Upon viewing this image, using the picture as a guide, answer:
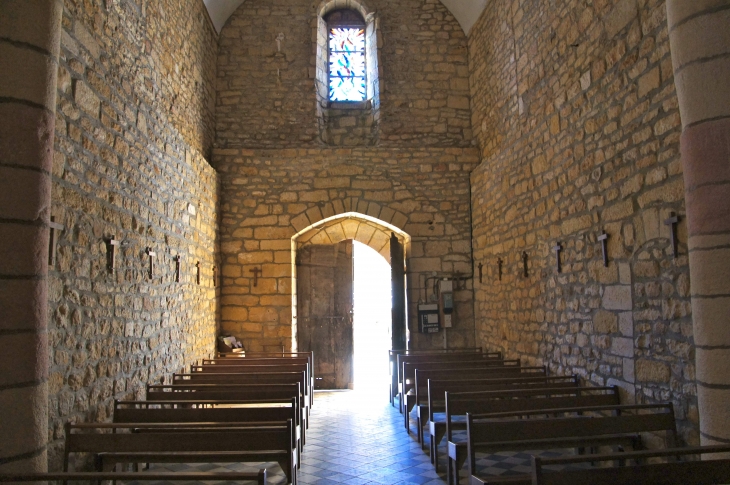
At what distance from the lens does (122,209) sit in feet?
14.9

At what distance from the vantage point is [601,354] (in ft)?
15.0

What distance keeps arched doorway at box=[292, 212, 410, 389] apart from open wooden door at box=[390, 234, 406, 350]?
2 centimetres

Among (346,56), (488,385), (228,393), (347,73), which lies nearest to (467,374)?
(488,385)

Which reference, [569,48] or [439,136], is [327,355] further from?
[569,48]

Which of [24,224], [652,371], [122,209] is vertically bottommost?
[652,371]

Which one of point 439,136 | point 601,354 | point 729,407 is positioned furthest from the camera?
point 439,136

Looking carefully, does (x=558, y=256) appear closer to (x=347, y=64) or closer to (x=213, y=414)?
(x=213, y=414)

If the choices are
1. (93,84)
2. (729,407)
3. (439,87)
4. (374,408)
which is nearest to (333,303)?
(374,408)

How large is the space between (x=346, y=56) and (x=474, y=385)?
6400 millimetres

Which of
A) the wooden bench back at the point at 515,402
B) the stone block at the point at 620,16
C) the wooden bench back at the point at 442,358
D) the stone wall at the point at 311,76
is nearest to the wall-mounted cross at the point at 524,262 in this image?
the wooden bench back at the point at 442,358

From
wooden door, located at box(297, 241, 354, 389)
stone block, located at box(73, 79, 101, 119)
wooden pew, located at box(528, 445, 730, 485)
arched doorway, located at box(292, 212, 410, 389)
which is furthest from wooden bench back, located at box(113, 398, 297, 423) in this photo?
wooden door, located at box(297, 241, 354, 389)

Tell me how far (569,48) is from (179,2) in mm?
4563

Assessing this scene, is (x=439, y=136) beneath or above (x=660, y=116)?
above

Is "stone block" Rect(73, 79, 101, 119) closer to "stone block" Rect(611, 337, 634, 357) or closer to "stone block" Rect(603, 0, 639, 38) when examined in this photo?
"stone block" Rect(603, 0, 639, 38)
